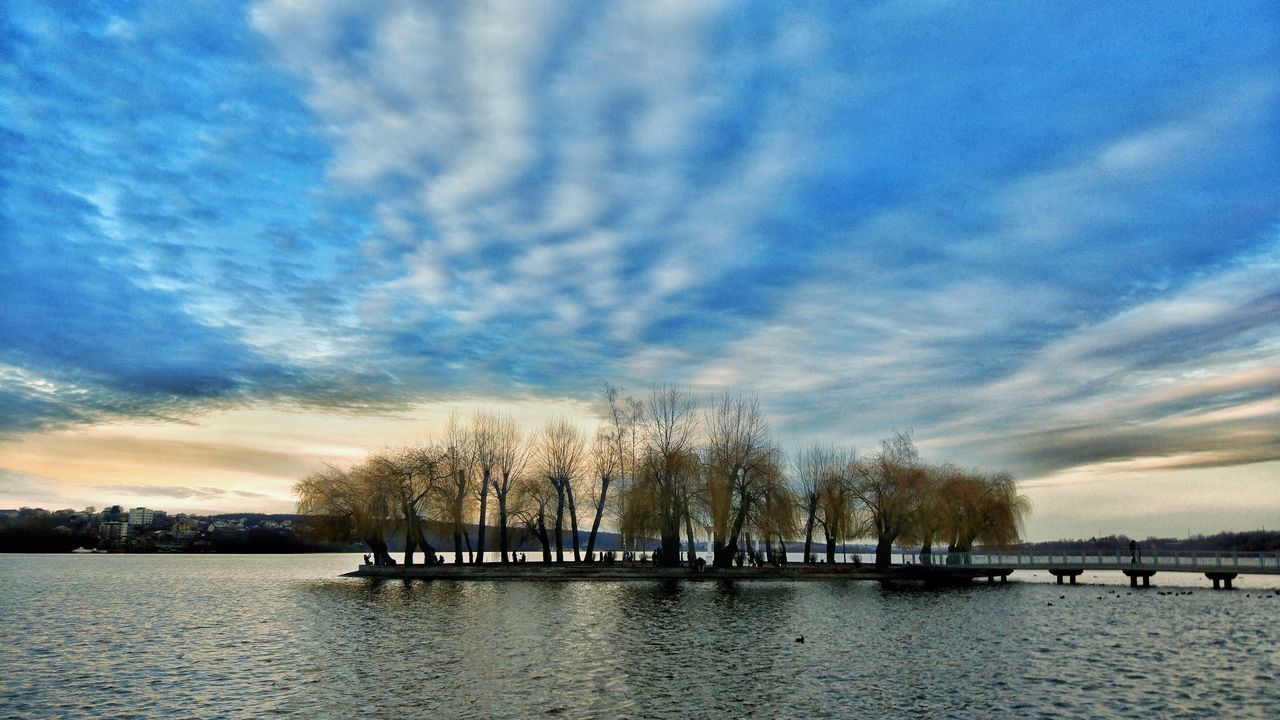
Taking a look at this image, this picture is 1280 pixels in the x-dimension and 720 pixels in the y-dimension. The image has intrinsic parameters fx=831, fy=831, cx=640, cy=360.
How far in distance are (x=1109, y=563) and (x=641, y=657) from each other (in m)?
64.5

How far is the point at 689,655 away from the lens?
3275 cm

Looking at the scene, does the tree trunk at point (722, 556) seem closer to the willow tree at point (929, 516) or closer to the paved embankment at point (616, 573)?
the paved embankment at point (616, 573)

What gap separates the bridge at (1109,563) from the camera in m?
72.2

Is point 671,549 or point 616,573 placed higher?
point 671,549

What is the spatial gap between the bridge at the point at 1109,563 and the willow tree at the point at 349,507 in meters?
53.8

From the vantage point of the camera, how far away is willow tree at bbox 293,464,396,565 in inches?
3253

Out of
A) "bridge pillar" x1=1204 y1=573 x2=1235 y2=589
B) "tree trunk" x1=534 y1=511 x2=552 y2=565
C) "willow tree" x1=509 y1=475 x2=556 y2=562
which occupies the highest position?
"willow tree" x1=509 y1=475 x2=556 y2=562

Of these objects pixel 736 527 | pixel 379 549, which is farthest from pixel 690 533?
pixel 379 549

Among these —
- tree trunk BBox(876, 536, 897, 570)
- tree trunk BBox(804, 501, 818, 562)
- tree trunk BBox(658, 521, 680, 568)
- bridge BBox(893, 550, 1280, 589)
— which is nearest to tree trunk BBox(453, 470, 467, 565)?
tree trunk BBox(658, 521, 680, 568)

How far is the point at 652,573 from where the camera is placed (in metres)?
78.3

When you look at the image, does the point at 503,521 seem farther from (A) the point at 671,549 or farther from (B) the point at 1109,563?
(B) the point at 1109,563

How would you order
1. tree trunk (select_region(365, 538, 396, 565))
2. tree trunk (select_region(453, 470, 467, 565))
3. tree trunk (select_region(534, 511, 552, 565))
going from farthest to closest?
tree trunk (select_region(534, 511, 552, 565)) → tree trunk (select_region(365, 538, 396, 565)) → tree trunk (select_region(453, 470, 467, 565))

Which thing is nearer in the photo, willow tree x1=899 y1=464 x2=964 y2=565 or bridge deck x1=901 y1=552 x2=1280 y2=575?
bridge deck x1=901 y1=552 x2=1280 y2=575

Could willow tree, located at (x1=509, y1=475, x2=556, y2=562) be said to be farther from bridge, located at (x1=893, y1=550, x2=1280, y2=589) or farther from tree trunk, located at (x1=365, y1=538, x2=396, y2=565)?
bridge, located at (x1=893, y1=550, x2=1280, y2=589)
